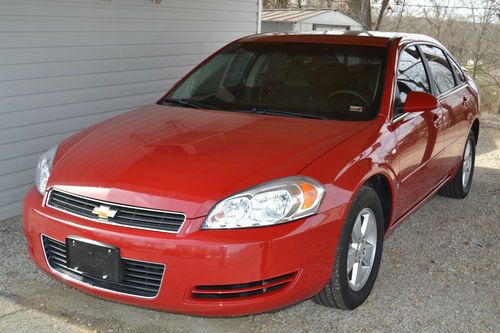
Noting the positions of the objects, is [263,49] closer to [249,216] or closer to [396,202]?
[396,202]

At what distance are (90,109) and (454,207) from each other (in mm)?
3696

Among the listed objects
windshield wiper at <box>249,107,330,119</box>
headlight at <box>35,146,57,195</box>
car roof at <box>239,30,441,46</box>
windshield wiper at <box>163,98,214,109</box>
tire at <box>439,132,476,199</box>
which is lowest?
tire at <box>439,132,476,199</box>

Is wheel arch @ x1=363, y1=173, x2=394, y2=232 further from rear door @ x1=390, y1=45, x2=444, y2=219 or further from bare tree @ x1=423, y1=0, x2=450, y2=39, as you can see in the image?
bare tree @ x1=423, y1=0, x2=450, y2=39

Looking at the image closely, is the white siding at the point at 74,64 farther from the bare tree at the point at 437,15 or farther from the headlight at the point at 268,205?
the bare tree at the point at 437,15

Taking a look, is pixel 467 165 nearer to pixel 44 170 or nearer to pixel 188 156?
pixel 188 156

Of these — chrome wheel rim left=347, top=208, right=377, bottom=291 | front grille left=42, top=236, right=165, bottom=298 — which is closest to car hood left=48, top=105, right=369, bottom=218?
front grille left=42, top=236, right=165, bottom=298

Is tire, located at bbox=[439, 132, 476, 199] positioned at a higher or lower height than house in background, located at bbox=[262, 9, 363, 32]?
lower

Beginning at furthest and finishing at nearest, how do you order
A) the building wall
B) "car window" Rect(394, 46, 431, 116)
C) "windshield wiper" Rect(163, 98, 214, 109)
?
the building wall → "windshield wiper" Rect(163, 98, 214, 109) → "car window" Rect(394, 46, 431, 116)

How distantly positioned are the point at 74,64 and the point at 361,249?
3317 mm

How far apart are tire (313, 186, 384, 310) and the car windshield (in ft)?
1.96

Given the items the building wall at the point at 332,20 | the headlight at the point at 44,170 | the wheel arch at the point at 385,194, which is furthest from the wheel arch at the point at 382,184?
the building wall at the point at 332,20

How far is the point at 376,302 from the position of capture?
3.33 meters

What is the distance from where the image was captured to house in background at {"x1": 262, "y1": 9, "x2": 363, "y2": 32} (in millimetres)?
12555

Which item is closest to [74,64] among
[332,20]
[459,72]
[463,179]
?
[459,72]
